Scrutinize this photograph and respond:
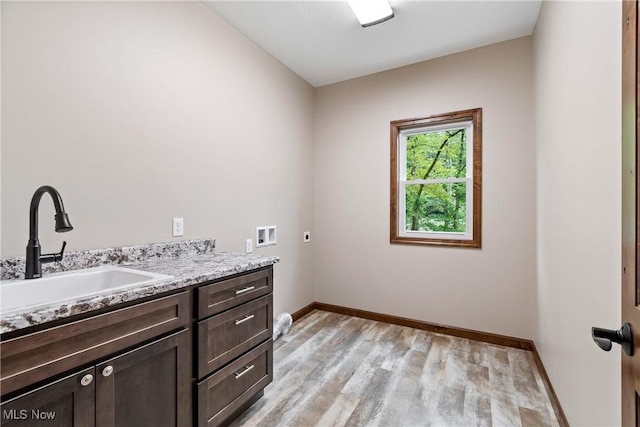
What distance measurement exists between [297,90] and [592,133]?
8.85ft

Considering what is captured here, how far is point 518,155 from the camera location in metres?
2.56

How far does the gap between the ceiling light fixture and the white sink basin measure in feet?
7.13

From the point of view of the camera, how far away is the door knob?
652mm

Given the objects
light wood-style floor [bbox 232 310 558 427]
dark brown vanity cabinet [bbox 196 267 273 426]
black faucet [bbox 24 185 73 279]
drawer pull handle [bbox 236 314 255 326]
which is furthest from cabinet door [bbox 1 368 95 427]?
light wood-style floor [bbox 232 310 558 427]

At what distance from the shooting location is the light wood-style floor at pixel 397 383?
5.62 ft

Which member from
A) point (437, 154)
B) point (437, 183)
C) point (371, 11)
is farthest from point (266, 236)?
point (371, 11)

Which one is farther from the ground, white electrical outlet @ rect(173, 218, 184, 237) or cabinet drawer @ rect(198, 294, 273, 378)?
white electrical outlet @ rect(173, 218, 184, 237)

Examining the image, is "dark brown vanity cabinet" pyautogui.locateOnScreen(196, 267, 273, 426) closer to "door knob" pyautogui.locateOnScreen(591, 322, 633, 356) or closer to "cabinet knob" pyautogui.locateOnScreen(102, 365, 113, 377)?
"cabinet knob" pyautogui.locateOnScreen(102, 365, 113, 377)

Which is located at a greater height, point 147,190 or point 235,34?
point 235,34

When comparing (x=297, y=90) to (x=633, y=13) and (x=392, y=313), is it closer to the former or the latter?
(x=392, y=313)

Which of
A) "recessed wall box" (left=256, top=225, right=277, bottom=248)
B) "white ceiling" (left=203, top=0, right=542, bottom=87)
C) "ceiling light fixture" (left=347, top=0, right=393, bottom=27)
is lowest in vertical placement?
"recessed wall box" (left=256, top=225, right=277, bottom=248)

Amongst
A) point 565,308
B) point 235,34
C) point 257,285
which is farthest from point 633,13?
point 235,34

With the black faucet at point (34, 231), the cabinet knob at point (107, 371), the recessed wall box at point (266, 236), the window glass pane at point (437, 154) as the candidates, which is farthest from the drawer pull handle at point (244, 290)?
the window glass pane at point (437, 154)

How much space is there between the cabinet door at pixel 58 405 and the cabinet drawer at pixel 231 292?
0.48 meters
